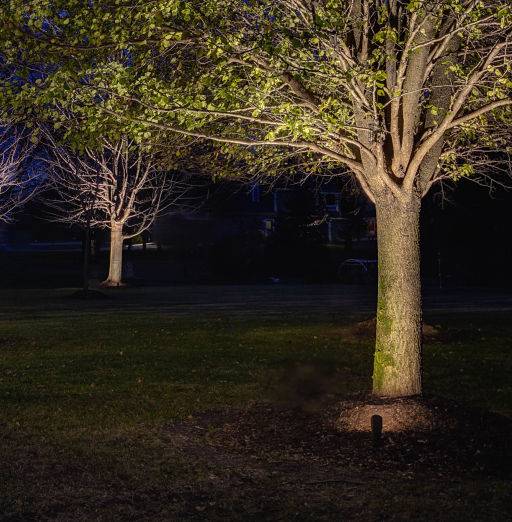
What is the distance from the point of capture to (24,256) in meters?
60.3

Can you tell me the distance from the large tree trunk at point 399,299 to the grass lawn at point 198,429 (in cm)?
131

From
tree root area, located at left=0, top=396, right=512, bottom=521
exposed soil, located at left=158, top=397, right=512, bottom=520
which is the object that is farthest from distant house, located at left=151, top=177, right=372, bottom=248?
tree root area, located at left=0, top=396, right=512, bottom=521

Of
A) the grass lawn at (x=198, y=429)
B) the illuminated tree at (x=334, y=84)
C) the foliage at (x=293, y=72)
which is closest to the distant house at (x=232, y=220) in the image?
the grass lawn at (x=198, y=429)

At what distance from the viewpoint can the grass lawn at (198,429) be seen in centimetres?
615

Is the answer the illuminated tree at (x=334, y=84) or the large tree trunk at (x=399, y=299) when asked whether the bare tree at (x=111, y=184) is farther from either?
the large tree trunk at (x=399, y=299)

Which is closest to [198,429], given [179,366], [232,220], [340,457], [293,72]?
[340,457]

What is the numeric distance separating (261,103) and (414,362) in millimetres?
2926

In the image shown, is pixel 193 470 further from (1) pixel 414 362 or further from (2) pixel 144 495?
(1) pixel 414 362

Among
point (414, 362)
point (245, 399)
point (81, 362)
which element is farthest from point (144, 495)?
point (81, 362)

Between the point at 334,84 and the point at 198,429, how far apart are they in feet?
12.1

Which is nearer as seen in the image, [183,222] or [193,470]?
[193,470]

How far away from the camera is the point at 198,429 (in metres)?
8.81

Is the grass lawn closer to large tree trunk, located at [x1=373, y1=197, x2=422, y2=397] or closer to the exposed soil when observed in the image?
the exposed soil

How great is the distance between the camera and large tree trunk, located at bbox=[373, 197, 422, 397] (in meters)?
8.49
